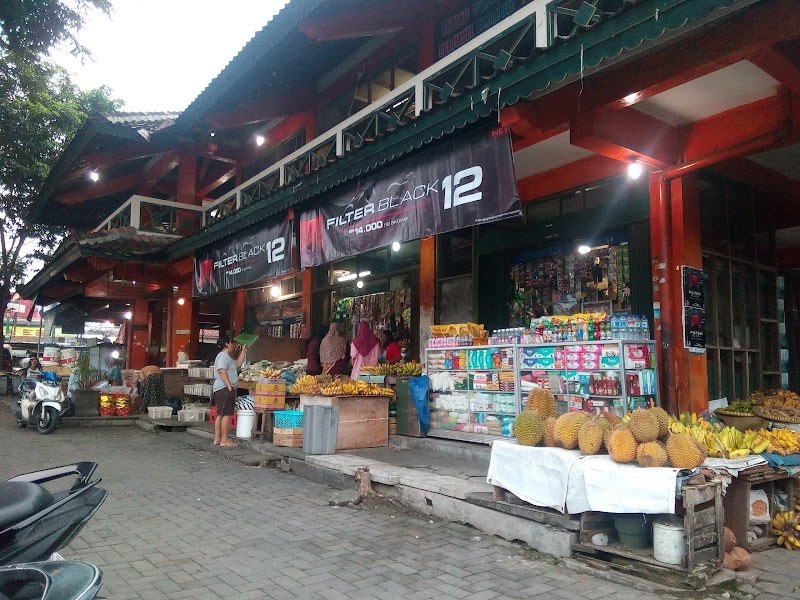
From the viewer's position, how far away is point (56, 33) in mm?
11812

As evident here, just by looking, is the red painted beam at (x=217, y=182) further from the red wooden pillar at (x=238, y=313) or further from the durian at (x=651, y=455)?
the durian at (x=651, y=455)

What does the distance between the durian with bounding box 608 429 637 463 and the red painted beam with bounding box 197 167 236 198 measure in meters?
15.5

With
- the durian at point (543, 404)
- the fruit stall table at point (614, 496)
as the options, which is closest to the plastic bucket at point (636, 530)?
the fruit stall table at point (614, 496)

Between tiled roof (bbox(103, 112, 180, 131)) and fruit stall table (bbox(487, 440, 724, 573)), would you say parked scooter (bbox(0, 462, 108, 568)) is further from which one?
tiled roof (bbox(103, 112, 180, 131))

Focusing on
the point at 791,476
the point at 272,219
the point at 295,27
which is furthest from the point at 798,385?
the point at 295,27

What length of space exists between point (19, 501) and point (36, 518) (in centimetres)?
13

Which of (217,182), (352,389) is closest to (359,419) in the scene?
(352,389)

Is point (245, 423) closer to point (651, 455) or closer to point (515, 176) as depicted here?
point (515, 176)

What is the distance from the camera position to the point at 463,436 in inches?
329

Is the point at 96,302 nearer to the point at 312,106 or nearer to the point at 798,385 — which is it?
the point at 312,106

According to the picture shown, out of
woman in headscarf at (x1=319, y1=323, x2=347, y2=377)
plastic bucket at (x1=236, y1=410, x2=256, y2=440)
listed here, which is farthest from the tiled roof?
plastic bucket at (x1=236, y1=410, x2=256, y2=440)

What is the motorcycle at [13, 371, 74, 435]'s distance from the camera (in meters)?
12.4

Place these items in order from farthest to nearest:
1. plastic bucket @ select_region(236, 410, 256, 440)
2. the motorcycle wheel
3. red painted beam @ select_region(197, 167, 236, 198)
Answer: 1. red painted beam @ select_region(197, 167, 236, 198)
2. the motorcycle wheel
3. plastic bucket @ select_region(236, 410, 256, 440)

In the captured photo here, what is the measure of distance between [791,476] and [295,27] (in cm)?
930
